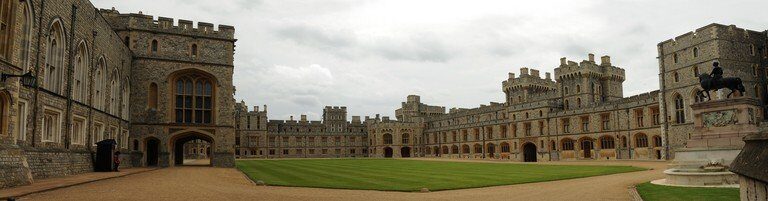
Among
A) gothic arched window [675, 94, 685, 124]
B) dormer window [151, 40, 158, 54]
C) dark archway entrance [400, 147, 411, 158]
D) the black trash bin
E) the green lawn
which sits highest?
dormer window [151, 40, 158, 54]

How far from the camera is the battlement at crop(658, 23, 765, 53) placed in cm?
3838

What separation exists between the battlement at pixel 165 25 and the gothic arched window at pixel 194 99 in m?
2.90

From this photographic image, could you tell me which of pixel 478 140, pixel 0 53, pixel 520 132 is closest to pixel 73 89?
pixel 0 53

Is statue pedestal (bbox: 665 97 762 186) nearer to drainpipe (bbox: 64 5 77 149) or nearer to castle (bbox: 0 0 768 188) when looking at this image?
castle (bbox: 0 0 768 188)

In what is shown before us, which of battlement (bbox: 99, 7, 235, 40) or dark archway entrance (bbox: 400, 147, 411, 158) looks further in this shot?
dark archway entrance (bbox: 400, 147, 411, 158)

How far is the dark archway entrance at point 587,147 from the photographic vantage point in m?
53.7

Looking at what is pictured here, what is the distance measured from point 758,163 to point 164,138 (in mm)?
32930

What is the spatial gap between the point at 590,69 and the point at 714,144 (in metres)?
46.3

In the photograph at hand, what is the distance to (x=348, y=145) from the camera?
9588 cm

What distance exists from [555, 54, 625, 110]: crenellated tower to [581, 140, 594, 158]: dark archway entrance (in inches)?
218

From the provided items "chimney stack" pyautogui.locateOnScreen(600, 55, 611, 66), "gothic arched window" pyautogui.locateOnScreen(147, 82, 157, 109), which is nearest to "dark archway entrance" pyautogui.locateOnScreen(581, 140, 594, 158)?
"chimney stack" pyautogui.locateOnScreen(600, 55, 611, 66)

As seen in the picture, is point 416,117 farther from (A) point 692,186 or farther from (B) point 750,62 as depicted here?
(A) point 692,186

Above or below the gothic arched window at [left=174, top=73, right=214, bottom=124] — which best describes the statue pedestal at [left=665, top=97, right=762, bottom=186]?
below

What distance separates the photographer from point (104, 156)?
24094 millimetres
